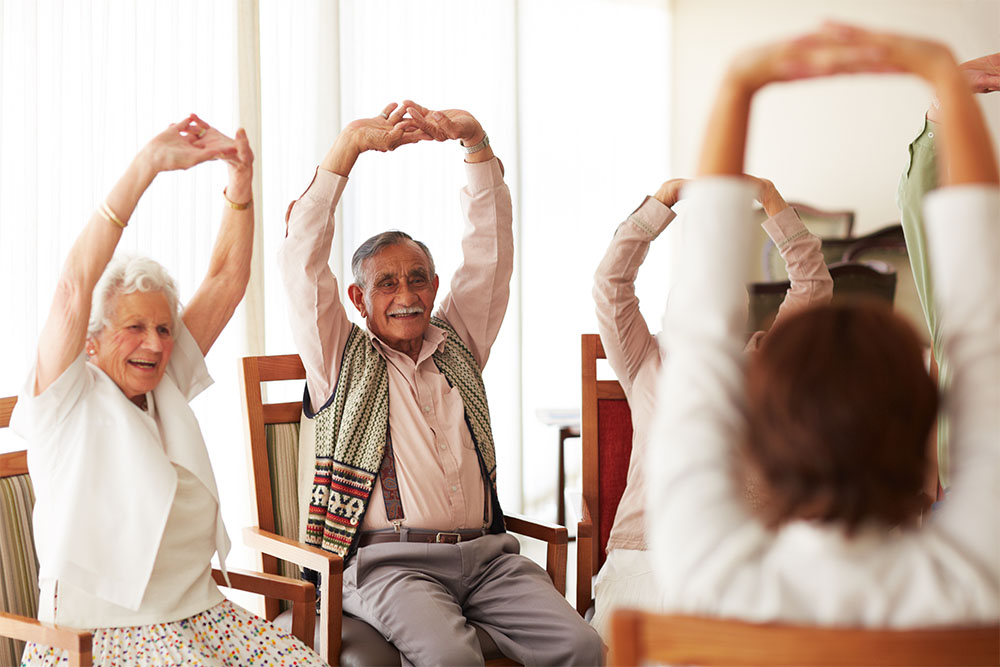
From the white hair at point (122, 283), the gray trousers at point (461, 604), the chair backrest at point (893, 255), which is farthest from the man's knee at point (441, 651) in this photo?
the chair backrest at point (893, 255)

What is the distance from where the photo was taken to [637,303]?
2318 mm

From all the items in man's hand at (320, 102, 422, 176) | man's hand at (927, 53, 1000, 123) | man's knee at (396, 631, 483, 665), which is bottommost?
man's knee at (396, 631, 483, 665)

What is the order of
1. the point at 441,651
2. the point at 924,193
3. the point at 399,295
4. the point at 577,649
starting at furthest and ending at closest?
the point at 399,295 → the point at 924,193 → the point at 577,649 → the point at 441,651

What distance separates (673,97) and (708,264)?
4.38 m

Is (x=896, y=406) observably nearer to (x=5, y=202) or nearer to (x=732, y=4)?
(x=5, y=202)

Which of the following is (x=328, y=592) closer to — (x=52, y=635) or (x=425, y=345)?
(x=52, y=635)

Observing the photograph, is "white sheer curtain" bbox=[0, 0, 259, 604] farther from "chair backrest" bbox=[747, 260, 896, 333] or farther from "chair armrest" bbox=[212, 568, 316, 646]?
"chair backrest" bbox=[747, 260, 896, 333]

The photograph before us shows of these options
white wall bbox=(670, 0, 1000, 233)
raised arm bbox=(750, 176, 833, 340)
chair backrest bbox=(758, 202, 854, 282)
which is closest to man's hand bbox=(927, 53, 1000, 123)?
raised arm bbox=(750, 176, 833, 340)

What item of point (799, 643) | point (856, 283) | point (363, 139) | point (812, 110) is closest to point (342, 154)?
point (363, 139)

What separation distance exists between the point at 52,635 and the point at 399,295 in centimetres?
114

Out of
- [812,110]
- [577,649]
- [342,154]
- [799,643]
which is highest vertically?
[812,110]

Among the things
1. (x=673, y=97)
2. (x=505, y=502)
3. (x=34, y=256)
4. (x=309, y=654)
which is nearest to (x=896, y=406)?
(x=309, y=654)

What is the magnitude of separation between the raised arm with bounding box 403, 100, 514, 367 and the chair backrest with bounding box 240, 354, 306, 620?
0.47m

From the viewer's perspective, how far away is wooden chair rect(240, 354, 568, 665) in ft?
6.44
